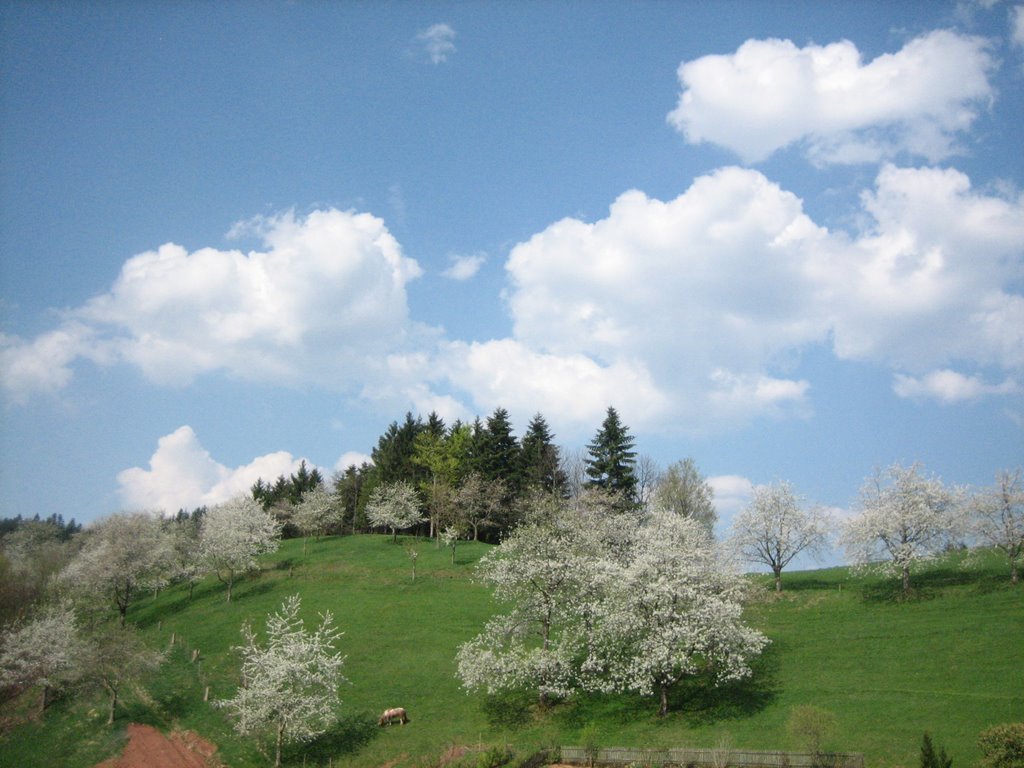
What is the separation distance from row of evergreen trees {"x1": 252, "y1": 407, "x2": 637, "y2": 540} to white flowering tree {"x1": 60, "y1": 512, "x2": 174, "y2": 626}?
28117mm

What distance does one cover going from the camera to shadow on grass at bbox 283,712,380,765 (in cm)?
4288

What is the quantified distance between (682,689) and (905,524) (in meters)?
27.9

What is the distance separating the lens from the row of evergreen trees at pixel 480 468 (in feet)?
307

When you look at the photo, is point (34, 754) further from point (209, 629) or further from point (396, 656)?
point (396, 656)

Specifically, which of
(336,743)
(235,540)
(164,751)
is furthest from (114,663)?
(235,540)

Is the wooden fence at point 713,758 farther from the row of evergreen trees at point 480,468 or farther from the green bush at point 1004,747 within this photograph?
the row of evergreen trees at point 480,468

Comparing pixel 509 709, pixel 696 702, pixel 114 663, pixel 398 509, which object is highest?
pixel 398 509

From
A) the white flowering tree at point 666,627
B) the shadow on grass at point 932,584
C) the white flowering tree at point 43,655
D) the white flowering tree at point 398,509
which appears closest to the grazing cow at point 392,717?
the white flowering tree at point 666,627

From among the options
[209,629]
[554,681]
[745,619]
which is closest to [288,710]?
[554,681]

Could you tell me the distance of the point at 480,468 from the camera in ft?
341

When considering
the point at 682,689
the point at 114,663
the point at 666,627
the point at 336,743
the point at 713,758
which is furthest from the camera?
the point at 114,663

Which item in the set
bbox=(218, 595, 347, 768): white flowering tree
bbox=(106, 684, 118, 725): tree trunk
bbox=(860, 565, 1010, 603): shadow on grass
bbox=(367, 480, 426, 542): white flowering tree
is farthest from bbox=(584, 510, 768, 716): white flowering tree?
bbox=(367, 480, 426, 542): white flowering tree

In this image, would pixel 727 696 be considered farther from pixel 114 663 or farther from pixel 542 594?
pixel 114 663

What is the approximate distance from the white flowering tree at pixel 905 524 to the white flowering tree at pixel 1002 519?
166 cm
